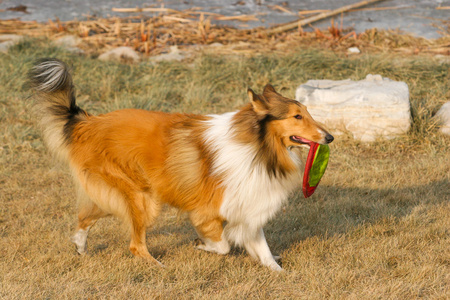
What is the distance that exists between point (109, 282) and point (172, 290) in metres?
0.53

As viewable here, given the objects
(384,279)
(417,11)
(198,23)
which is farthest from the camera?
(417,11)

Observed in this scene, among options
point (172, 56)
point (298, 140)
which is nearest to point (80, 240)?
point (298, 140)

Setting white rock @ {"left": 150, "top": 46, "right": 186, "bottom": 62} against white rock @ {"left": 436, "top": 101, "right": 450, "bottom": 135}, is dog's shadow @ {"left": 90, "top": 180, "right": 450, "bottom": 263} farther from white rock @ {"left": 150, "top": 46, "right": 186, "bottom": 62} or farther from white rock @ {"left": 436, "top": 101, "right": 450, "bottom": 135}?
white rock @ {"left": 150, "top": 46, "right": 186, "bottom": 62}

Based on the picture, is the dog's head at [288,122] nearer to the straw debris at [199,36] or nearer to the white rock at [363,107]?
the white rock at [363,107]

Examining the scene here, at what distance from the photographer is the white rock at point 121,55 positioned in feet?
38.2

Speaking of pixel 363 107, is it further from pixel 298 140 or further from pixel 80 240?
pixel 80 240

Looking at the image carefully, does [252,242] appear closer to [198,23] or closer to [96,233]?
[96,233]

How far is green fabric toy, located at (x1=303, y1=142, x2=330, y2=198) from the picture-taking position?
4.46 m

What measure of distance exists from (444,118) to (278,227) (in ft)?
12.8

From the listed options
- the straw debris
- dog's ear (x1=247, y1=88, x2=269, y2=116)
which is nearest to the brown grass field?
dog's ear (x1=247, y1=88, x2=269, y2=116)

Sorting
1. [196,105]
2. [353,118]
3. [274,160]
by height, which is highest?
[274,160]

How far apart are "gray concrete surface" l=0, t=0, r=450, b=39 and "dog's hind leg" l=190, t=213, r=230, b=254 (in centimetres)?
1048

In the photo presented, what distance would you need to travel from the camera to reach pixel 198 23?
1368 cm

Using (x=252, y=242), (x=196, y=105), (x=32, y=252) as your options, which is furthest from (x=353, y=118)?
(x=32, y=252)
